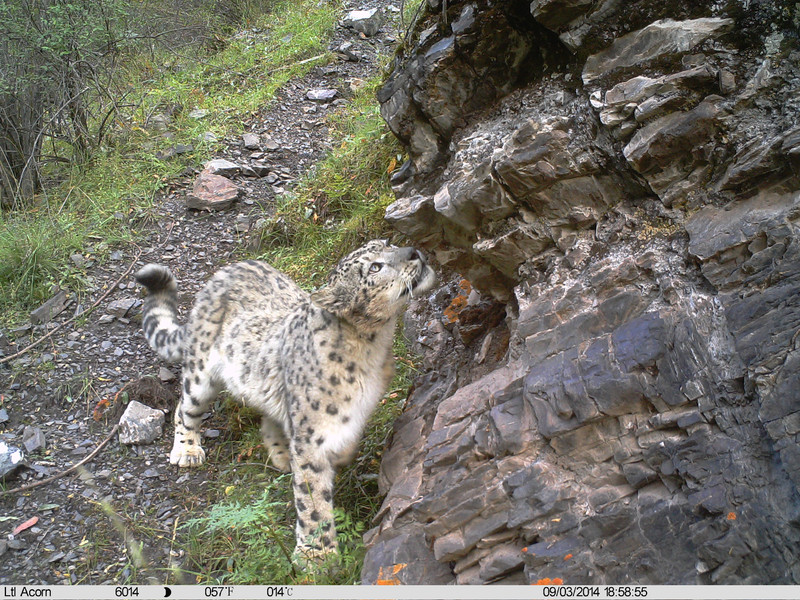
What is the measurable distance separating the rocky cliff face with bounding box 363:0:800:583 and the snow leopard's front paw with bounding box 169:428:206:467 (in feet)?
7.32

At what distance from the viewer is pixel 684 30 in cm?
411

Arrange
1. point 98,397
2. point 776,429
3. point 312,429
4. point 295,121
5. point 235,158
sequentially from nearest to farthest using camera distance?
point 776,429
point 312,429
point 98,397
point 235,158
point 295,121

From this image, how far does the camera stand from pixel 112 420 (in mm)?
7199

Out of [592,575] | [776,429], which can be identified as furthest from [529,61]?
[592,575]

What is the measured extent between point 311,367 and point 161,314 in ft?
8.56

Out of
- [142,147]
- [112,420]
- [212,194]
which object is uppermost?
[142,147]

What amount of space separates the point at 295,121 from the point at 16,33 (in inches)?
165

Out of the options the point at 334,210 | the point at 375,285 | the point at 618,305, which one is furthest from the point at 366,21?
the point at 618,305

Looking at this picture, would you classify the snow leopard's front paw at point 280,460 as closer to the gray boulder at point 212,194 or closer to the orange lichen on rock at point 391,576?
the orange lichen on rock at point 391,576

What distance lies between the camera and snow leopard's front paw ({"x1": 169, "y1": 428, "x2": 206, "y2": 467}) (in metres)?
6.80

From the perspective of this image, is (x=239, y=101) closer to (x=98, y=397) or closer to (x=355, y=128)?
(x=355, y=128)

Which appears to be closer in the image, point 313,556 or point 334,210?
point 313,556

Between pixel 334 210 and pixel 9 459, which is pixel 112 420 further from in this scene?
pixel 334 210

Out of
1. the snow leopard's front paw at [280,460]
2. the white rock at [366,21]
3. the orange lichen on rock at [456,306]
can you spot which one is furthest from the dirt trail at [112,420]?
the white rock at [366,21]
